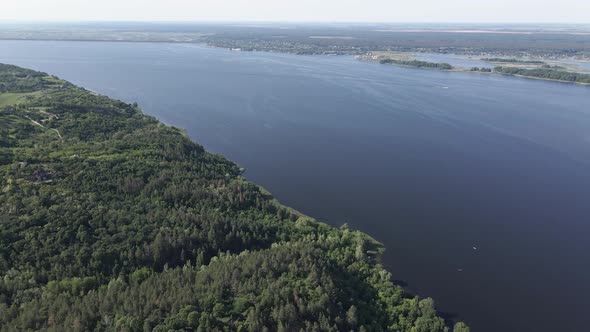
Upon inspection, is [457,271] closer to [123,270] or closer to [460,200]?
[460,200]

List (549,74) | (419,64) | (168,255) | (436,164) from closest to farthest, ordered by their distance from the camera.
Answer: (168,255), (436,164), (549,74), (419,64)

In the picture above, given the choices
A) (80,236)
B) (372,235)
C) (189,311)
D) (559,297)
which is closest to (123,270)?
(80,236)

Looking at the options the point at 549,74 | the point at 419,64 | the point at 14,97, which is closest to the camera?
the point at 14,97

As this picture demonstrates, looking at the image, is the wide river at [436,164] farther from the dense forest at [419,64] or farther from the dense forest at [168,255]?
the dense forest at [419,64]

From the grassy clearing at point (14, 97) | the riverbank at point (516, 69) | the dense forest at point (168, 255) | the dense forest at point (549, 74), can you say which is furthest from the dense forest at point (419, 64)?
the grassy clearing at point (14, 97)

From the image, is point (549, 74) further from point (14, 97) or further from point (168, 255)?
point (14, 97)

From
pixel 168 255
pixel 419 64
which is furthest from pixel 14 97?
pixel 419 64
